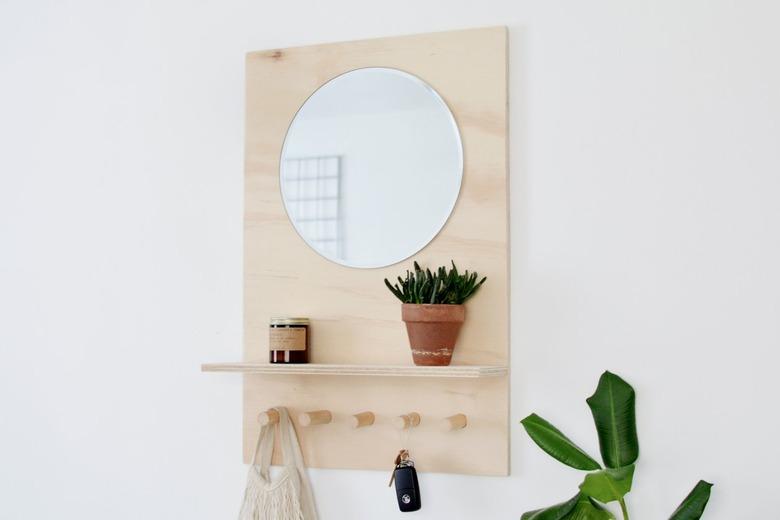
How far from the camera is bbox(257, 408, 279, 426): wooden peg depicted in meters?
1.75

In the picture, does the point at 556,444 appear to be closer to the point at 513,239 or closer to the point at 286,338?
the point at 513,239

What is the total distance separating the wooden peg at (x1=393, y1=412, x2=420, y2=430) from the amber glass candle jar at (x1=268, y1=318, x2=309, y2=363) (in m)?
0.23

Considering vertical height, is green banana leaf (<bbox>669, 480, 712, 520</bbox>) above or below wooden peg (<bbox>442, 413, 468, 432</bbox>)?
below

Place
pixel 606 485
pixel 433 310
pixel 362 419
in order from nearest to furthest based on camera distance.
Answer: pixel 606 485 → pixel 433 310 → pixel 362 419

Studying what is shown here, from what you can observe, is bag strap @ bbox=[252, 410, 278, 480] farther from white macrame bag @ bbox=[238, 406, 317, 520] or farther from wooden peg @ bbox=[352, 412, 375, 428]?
wooden peg @ bbox=[352, 412, 375, 428]

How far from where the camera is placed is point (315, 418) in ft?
5.76

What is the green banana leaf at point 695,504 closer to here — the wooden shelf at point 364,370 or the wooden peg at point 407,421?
the wooden shelf at point 364,370

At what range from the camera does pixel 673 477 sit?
1.60 meters

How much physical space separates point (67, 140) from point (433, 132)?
2.86 feet

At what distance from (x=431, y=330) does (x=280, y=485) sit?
0.44 m

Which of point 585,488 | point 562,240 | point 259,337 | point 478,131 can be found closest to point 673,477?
point 585,488

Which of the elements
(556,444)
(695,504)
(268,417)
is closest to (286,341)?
(268,417)

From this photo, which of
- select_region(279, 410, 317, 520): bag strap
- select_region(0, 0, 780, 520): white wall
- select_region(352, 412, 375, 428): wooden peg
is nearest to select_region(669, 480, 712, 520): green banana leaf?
select_region(0, 0, 780, 520): white wall

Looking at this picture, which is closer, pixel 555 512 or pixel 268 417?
pixel 555 512
